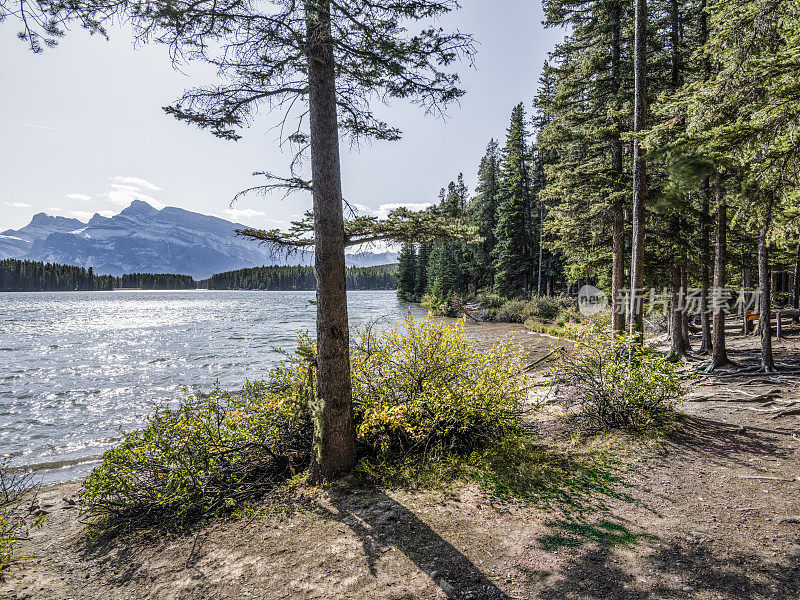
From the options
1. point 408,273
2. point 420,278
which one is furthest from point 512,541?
point 408,273

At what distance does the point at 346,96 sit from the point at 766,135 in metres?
5.75

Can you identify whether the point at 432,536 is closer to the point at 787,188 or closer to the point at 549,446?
the point at 549,446

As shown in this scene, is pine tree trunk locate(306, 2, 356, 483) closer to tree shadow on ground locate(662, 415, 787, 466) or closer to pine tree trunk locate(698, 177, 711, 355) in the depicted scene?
tree shadow on ground locate(662, 415, 787, 466)

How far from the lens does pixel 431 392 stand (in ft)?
20.3

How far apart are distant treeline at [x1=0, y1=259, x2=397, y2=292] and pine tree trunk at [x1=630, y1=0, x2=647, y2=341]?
9511 centimetres

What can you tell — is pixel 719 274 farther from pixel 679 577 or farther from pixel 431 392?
pixel 679 577

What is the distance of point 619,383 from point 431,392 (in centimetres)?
324

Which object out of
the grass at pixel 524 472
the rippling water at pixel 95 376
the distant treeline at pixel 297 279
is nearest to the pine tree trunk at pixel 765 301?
the grass at pixel 524 472

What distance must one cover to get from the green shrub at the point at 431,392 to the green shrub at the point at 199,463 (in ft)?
3.86

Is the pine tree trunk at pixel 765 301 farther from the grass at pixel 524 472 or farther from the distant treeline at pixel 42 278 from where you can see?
the distant treeline at pixel 42 278

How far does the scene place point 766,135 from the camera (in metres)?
5.02

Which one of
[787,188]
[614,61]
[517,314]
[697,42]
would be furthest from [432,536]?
[517,314]

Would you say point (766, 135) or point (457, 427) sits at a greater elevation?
point (766, 135)

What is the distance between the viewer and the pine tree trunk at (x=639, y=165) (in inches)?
335
